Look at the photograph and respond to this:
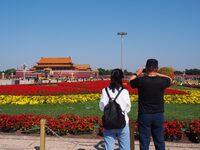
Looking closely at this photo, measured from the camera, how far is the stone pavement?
6203 millimetres

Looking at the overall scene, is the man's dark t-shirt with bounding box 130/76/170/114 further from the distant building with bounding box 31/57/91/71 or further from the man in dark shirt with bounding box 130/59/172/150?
the distant building with bounding box 31/57/91/71

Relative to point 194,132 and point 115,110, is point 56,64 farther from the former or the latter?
point 115,110

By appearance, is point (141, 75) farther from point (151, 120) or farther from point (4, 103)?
point (4, 103)

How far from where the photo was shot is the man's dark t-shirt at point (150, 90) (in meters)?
4.43

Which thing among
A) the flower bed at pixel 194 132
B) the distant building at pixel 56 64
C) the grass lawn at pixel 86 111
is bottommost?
the grass lawn at pixel 86 111

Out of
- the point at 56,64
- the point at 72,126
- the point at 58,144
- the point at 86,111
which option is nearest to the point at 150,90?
the point at 58,144

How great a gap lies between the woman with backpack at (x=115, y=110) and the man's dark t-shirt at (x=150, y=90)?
1.00 ft

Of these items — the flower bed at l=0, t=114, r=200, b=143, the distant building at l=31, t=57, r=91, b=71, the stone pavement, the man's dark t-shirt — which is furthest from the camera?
the distant building at l=31, t=57, r=91, b=71

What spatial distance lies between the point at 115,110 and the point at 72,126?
3.32m

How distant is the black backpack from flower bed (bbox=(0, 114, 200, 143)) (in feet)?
9.19

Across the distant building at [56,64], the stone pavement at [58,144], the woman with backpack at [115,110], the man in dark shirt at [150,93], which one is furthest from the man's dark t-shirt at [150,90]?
the distant building at [56,64]

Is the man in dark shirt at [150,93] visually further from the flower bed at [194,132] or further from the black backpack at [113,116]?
the flower bed at [194,132]

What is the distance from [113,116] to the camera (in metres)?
4.13

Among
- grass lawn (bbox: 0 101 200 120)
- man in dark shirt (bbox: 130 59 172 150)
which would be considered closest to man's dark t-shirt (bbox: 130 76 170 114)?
man in dark shirt (bbox: 130 59 172 150)
